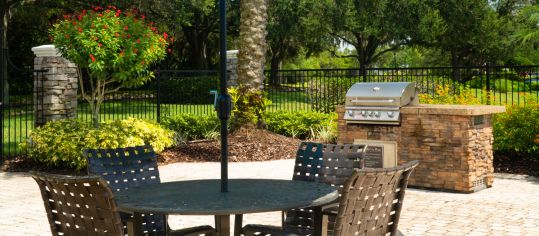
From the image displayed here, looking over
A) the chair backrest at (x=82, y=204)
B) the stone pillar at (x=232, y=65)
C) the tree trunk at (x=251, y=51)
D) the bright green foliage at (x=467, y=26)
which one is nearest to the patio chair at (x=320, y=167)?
the chair backrest at (x=82, y=204)

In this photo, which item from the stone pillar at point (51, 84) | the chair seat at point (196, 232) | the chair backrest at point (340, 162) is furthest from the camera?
the stone pillar at point (51, 84)

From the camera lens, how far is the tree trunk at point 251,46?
14258mm

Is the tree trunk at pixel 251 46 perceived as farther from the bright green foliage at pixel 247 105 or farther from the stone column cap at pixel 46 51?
the stone column cap at pixel 46 51

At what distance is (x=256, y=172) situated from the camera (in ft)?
37.1

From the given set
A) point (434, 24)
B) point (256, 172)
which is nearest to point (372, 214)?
point (256, 172)

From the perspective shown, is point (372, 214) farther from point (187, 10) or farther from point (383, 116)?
point (187, 10)

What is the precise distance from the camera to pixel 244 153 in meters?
13.3

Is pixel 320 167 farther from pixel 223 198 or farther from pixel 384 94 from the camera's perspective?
pixel 384 94

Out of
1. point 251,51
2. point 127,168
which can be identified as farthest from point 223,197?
point 251,51

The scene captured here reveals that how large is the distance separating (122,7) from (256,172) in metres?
18.4

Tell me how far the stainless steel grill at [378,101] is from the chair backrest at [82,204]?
6315mm

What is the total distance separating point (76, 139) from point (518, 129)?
7467 mm

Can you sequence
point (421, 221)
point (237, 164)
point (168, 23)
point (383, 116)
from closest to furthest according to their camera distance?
point (421, 221)
point (383, 116)
point (237, 164)
point (168, 23)

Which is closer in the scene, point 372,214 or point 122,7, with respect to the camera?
point 372,214
